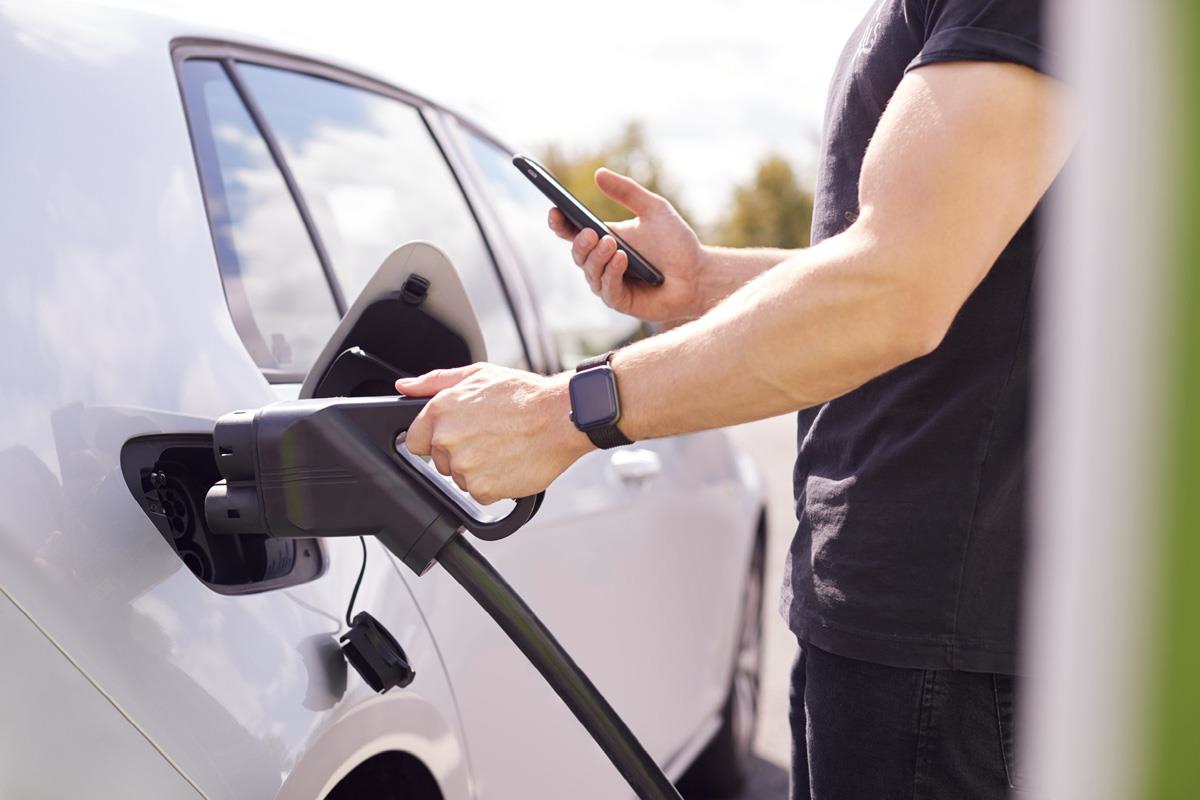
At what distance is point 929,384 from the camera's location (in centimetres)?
160

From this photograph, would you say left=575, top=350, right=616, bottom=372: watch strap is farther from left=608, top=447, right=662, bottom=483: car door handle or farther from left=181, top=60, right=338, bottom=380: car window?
left=608, top=447, right=662, bottom=483: car door handle

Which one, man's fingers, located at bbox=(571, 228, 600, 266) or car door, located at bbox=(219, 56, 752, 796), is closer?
man's fingers, located at bbox=(571, 228, 600, 266)

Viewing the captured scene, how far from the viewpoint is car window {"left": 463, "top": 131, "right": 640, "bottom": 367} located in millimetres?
3117

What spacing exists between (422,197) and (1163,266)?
7.76 ft

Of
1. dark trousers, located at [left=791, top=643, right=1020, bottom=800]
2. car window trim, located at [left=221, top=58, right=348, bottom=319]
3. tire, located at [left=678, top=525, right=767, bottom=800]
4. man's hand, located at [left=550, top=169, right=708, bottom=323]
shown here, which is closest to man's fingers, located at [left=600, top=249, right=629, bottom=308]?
man's hand, located at [left=550, top=169, right=708, bottom=323]

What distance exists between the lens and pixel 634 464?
2.92 meters

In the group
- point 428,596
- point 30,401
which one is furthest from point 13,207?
point 428,596

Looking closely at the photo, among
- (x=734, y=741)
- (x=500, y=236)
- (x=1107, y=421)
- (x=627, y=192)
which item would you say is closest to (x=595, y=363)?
(x=627, y=192)

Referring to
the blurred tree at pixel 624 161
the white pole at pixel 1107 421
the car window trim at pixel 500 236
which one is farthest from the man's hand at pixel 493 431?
the blurred tree at pixel 624 161

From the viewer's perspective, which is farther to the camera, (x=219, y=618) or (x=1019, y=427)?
(x=1019, y=427)

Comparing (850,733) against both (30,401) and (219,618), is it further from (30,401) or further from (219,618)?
(30,401)

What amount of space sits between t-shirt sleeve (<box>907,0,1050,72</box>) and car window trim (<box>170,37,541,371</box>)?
1.05m

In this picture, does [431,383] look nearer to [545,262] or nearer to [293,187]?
[293,187]

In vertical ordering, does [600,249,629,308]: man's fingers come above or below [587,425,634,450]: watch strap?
above
